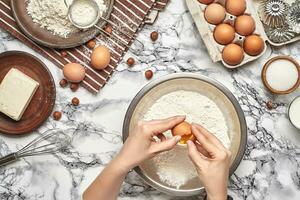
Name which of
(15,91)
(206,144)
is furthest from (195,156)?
(15,91)

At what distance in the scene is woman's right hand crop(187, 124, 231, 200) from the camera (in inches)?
50.4

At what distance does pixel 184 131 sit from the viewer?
1.38 m

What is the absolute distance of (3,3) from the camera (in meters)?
1.58

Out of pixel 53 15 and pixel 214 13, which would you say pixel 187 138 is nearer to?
pixel 214 13

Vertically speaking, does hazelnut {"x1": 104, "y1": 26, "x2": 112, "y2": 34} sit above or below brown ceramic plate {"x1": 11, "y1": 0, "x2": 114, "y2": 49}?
above

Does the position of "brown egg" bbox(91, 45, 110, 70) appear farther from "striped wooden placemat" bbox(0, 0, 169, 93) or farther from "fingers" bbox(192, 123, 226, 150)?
"fingers" bbox(192, 123, 226, 150)

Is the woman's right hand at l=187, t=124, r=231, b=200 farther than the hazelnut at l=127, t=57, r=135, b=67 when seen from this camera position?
No

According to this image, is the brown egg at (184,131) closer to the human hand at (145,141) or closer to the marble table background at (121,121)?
the human hand at (145,141)

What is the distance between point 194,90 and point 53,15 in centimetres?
44

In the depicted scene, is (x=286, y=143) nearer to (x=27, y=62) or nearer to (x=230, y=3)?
(x=230, y=3)

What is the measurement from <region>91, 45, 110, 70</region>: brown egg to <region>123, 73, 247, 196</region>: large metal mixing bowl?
14 centimetres

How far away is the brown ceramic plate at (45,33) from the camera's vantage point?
155 cm

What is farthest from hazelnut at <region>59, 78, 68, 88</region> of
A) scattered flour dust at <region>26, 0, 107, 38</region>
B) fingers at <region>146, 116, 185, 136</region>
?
fingers at <region>146, 116, 185, 136</region>

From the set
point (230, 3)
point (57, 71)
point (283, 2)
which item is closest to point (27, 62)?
point (57, 71)
